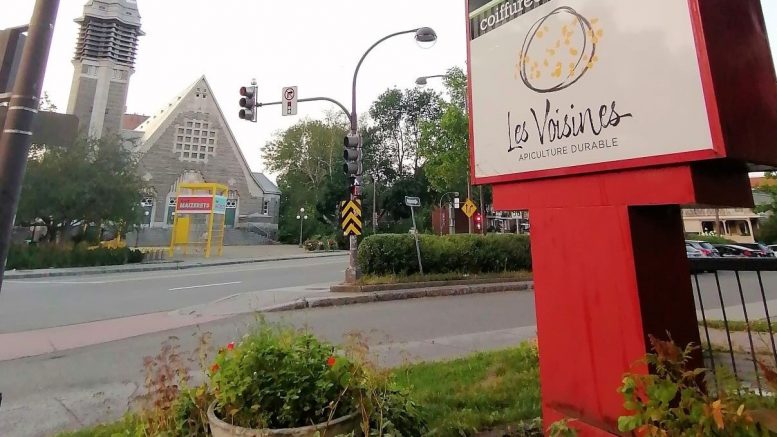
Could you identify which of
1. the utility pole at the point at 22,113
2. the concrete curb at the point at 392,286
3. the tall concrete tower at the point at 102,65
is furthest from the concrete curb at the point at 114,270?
the tall concrete tower at the point at 102,65

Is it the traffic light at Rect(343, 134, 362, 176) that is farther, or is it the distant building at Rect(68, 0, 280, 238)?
the distant building at Rect(68, 0, 280, 238)

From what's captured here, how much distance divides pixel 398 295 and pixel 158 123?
139ft

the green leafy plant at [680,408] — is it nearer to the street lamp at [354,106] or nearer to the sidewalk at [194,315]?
the sidewalk at [194,315]

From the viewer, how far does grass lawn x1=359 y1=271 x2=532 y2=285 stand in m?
12.4

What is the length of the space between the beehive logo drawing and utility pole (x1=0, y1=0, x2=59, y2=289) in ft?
10.7

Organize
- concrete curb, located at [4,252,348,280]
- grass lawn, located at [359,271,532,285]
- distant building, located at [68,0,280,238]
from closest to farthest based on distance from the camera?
grass lawn, located at [359,271,532,285] → concrete curb, located at [4,252,348,280] → distant building, located at [68,0,280,238]

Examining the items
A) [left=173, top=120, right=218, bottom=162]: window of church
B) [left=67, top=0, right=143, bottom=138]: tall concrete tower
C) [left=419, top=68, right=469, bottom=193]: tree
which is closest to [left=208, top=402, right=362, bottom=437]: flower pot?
[left=419, top=68, right=469, bottom=193]: tree

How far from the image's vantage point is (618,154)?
6.80ft

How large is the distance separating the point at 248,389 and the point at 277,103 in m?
11.7

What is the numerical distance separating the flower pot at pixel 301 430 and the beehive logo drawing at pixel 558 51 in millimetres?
2115

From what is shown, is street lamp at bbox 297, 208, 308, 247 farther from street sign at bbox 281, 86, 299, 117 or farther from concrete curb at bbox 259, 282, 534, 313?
concrete curb at bbox 259, 282, 534, 313

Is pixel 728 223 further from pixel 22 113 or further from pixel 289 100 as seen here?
pixel 22 113

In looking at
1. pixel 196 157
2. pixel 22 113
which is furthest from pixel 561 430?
pixel 196 157

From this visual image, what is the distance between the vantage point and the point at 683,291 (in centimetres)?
213
